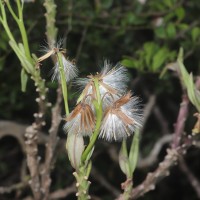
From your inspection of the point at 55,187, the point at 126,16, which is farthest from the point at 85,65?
the point at 55,187

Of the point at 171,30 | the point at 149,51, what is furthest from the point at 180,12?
the point at 149,51

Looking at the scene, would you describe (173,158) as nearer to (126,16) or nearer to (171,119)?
(126,16)

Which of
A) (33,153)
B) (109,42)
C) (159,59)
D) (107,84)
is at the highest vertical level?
(109,42)

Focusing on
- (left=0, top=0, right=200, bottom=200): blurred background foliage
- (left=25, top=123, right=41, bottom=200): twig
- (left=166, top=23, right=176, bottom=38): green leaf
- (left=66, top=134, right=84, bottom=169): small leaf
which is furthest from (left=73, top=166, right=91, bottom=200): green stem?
(left=166, top=23, right=176, bottom=38): green leaf

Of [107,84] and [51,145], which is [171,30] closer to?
[51,145]

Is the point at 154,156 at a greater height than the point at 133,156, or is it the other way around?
the point at 154,156

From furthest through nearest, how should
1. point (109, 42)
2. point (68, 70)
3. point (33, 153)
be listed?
point (109, 42) < point (33, 153) < point (68, 70)

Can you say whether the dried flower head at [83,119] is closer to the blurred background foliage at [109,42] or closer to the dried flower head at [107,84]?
the dried flower head at [107,84]

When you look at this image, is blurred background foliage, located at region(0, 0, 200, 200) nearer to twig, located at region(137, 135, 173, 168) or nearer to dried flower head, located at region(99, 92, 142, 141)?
twig, located at region(137, 135, 173, 168)
